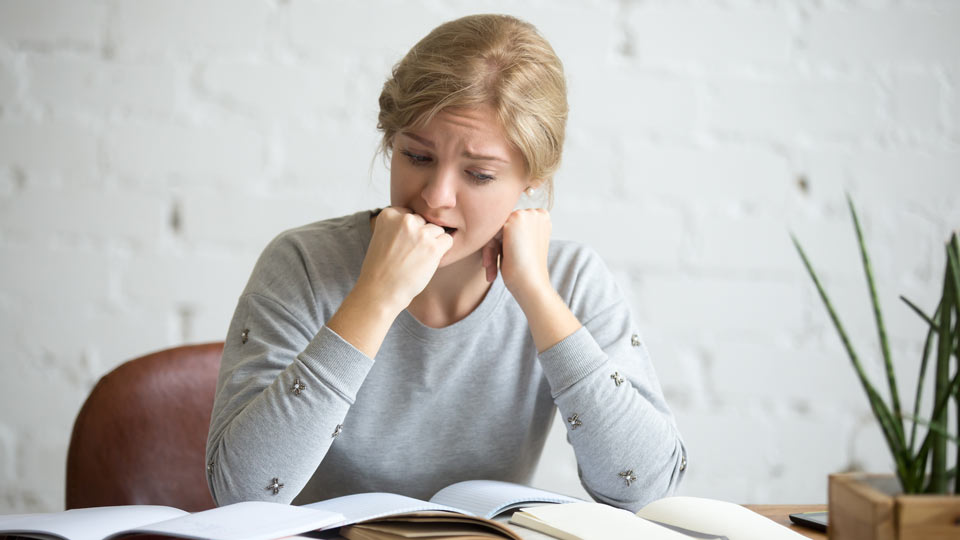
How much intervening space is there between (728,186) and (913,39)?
46 centimetres

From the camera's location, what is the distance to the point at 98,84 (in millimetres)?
1593

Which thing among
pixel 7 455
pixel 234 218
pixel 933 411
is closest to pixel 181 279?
pixel 234 218

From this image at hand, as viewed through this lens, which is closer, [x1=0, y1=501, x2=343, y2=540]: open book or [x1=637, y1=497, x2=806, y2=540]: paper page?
[x1=0, y1=501, x2=343, y2=540]: open book

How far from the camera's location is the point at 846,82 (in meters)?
1.70

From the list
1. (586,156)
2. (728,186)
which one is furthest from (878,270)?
(586,156)

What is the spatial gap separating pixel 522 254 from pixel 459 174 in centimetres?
14

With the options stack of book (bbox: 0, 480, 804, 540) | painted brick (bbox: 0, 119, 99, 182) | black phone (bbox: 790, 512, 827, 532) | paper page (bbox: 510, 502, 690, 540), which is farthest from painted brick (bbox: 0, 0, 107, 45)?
black phone (bbox: 790, 512, 827, 532)

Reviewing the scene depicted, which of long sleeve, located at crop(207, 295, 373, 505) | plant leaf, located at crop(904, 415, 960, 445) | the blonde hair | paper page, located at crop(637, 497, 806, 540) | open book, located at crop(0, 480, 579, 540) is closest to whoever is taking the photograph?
plant leaf, located at crop(904, 415, 960, 445)

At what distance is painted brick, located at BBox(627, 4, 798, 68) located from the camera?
5.45ft

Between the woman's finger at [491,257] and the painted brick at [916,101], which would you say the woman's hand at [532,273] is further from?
the painted brick at [916,101]

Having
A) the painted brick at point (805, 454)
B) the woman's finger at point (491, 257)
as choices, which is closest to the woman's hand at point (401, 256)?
the woman's finger at point (491, 257)

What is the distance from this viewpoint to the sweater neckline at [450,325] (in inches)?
46.0

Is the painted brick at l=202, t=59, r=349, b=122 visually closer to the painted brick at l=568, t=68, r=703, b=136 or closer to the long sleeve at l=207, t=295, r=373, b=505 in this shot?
the painted brick at l=568, t=68, r=703, b=136

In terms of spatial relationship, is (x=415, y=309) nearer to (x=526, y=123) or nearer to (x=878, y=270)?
(x=526, y=123)
